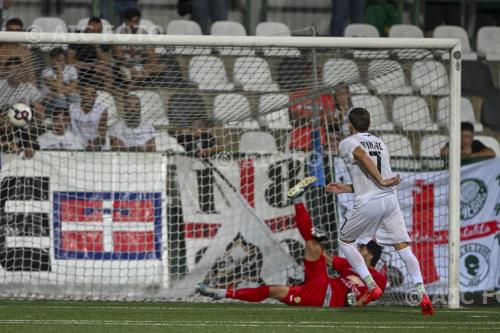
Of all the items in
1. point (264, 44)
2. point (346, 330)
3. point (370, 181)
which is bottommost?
point (346, 330)

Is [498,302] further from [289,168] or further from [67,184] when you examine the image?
[67,184]

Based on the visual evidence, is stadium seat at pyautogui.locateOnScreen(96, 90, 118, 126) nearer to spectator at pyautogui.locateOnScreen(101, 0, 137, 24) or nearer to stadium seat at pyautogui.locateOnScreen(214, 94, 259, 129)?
stadium seat at pyautogui.locateOnScreen(214, 94, 259, 129)

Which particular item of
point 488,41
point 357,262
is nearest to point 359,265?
point 357,262

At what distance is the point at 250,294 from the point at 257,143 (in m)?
1.79

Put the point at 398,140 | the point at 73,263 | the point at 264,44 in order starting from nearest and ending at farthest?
1. the point at 264,44
2. the point at 73,263
3. the point at 398,140

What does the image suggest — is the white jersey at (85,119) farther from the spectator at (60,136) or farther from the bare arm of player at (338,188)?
the bare arm of player at (338,188)

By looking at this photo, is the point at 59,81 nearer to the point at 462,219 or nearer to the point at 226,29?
the point at 226,29

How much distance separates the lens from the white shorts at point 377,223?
27.7 ft

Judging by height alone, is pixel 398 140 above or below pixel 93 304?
above

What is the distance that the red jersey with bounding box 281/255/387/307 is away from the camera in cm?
966

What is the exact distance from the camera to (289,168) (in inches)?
424

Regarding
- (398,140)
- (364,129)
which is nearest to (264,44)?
(364,129)

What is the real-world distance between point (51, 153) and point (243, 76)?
2.06m

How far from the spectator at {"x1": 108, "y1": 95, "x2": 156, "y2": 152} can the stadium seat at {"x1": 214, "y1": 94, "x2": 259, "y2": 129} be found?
688 mm
